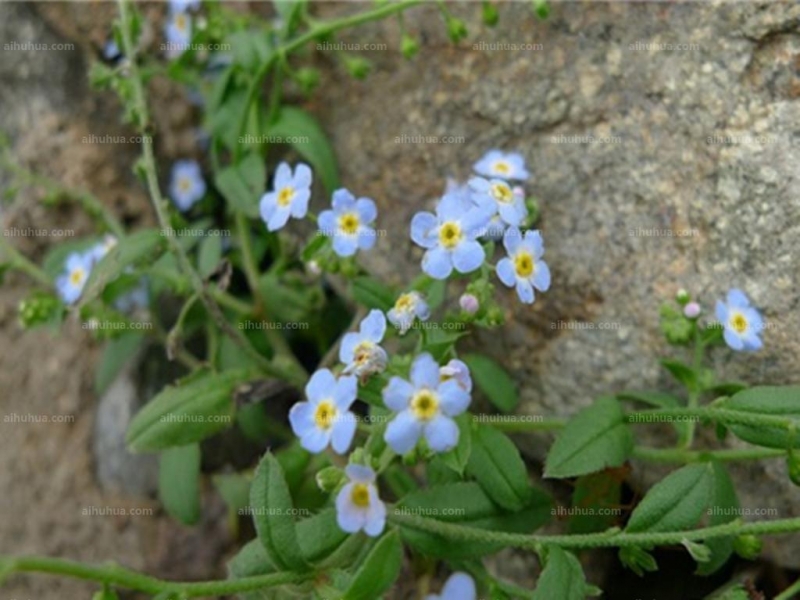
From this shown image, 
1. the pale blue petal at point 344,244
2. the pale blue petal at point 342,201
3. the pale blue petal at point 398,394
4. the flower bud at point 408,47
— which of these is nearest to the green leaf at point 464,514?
the pale blue petal at point 398,394

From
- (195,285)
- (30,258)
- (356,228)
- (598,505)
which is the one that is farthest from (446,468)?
(30,258)

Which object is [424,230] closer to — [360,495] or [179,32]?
[360,495]

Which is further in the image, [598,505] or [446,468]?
[598,505]

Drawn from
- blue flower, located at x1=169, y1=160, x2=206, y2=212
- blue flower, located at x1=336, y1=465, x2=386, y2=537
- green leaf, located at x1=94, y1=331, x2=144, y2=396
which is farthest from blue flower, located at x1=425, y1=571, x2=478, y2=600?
blue flower, located at x1=169, y1=160, x2=206, y2=212

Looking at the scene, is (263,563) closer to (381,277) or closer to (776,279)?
(381,277)

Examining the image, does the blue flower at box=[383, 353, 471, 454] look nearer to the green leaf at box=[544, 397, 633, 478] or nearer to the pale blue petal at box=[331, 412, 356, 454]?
the pale blue petal at box=[331, 412, 356, 454]

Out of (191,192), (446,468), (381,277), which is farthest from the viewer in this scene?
(191,192)

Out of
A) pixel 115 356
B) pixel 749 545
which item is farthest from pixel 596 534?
pixel 115 356
